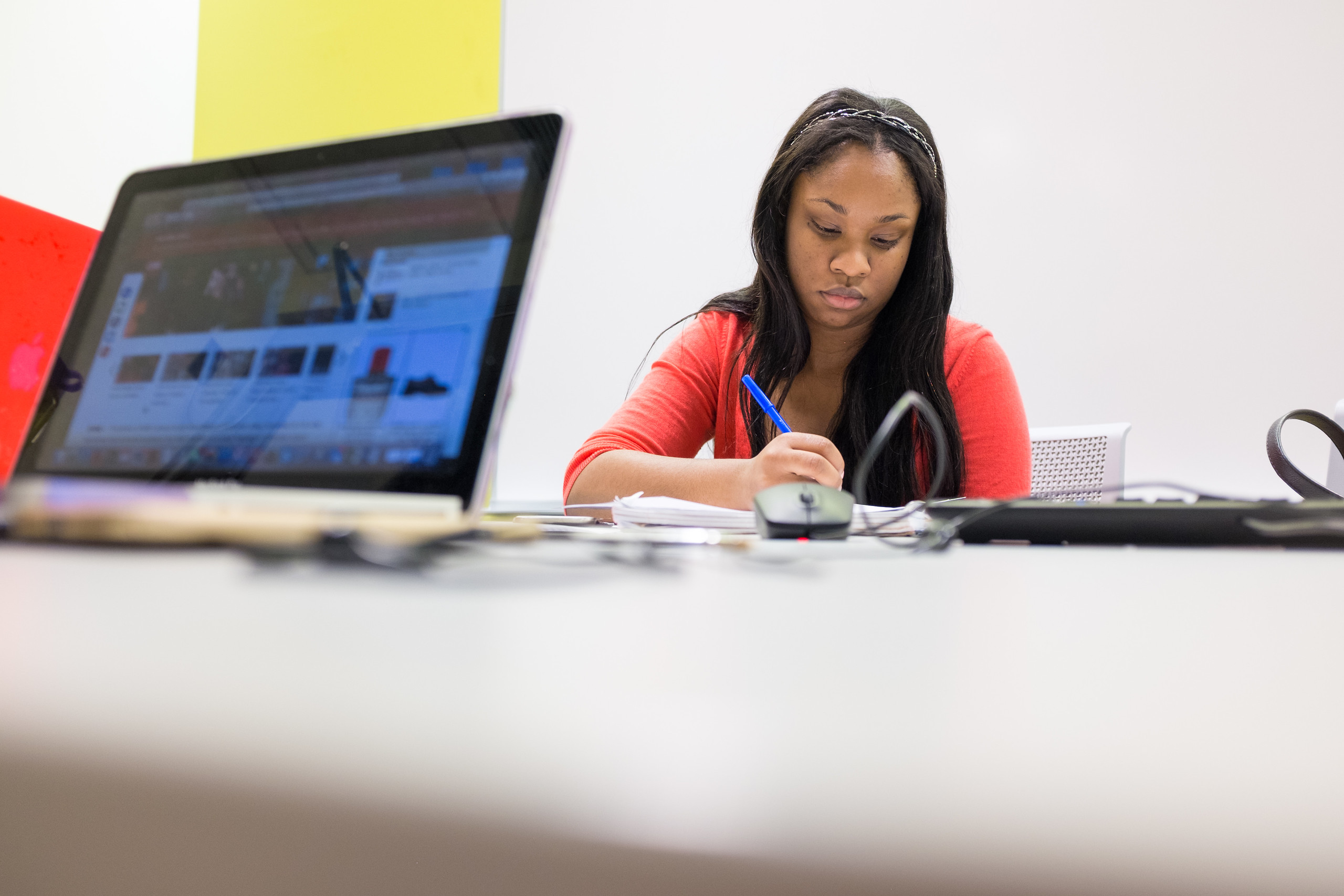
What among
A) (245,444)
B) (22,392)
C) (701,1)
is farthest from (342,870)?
(701,1)

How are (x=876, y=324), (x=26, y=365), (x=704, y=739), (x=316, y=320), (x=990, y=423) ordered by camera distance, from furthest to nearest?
1. (x=876, y=324)
2. (x=990, y=423)
3. (x=26, y=365)
4. (x=316, y=320)
5. (x=704, y=739)

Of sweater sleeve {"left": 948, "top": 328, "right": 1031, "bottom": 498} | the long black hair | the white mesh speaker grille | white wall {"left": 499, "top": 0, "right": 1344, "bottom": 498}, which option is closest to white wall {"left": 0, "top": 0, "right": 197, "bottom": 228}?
white wall {"left": 499, "top": 0, "right": 1344, "bottom": 498}

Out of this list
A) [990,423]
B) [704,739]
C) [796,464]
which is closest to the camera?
[704,739]

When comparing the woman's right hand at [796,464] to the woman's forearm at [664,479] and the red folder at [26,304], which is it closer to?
the woman's forearm at [664,479]

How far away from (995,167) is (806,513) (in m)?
1.68

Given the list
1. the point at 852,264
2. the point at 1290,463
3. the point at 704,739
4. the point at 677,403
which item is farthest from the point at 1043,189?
the point at 704,739

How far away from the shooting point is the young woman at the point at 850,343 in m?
0.99

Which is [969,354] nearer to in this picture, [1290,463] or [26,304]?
[1290,463]

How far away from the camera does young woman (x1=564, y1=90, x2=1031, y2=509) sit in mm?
988

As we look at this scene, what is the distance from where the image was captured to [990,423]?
100cm

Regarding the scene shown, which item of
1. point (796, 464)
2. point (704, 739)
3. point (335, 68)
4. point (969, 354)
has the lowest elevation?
point (704, 739)

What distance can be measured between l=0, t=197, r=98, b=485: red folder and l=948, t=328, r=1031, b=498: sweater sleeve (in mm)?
841

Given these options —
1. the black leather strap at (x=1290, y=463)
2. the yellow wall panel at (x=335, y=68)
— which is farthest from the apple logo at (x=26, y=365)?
the yellow wall panel at (x=335, y=68)

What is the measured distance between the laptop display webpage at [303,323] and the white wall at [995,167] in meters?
1.61
